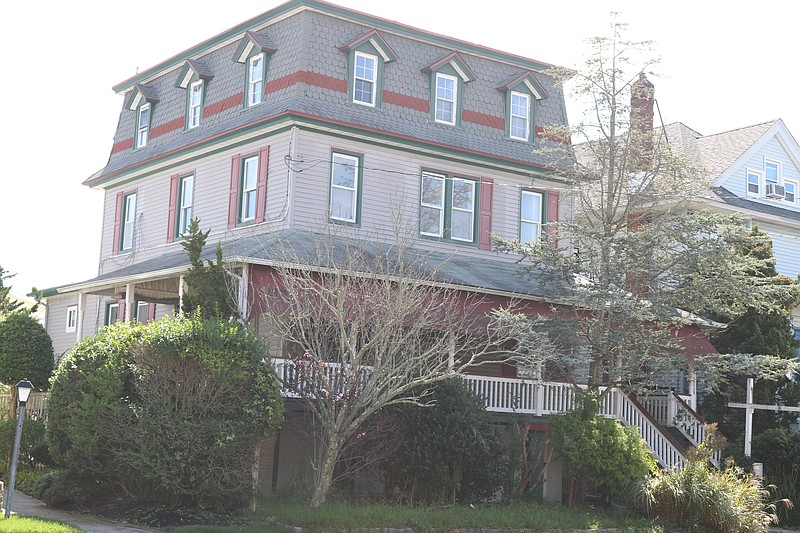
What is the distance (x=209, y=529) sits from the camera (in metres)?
15.8

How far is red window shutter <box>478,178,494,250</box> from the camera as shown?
2791 cm

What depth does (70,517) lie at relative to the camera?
55.4 feet

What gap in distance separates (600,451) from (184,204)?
1388 centimetres

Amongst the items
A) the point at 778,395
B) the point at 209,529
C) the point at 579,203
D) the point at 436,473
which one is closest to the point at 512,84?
the point at 579,203

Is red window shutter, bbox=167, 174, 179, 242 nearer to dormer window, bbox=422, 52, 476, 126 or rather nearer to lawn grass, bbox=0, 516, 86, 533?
dormer window, bbox=422, 52, 476, 126

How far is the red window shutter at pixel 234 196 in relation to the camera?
26500mm

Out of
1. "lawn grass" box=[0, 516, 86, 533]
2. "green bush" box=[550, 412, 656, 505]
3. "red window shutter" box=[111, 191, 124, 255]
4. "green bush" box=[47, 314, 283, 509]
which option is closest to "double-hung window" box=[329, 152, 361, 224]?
"green bush" box=[550, 412, 656, 505]

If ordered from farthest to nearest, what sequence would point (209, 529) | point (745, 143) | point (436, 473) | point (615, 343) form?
point (745, 143), point (615, 343), point (436, 473), point (209, 529)

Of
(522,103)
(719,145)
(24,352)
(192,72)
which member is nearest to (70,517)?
(24,352)

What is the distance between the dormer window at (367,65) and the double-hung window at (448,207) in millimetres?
2504

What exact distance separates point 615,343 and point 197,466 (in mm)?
10276

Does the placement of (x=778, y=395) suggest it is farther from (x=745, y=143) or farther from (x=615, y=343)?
(x=745, y=143)

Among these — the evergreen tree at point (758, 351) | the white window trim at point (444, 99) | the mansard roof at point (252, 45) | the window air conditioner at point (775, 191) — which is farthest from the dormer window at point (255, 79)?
the window air conditioner at point (775, 191)

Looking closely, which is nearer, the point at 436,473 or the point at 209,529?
the point at 209,529
